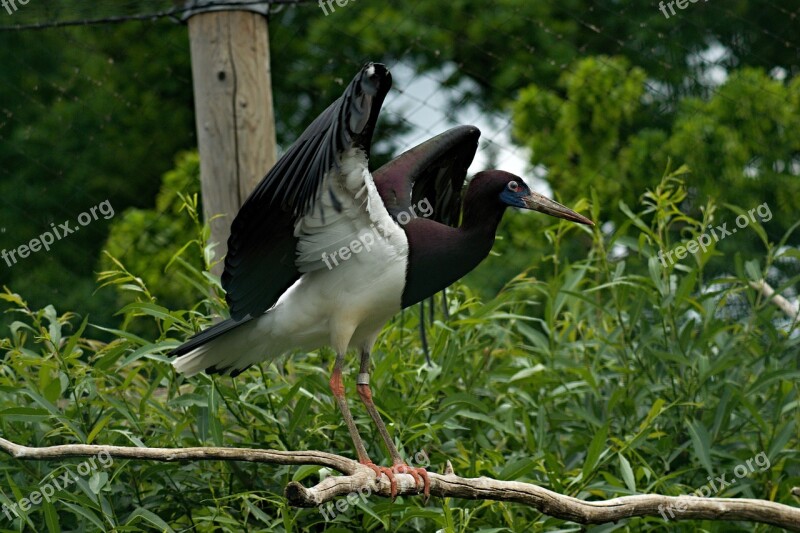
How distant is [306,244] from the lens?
3053 millimetres

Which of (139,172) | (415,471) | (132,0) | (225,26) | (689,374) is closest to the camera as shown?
(415,471)

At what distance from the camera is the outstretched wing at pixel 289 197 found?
2684 millimetres

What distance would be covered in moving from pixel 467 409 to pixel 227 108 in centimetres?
138

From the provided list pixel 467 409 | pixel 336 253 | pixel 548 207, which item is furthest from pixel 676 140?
pixel 336 253

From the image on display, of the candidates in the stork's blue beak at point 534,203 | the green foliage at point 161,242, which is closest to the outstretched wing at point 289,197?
the stork's blue beak at point 534,203

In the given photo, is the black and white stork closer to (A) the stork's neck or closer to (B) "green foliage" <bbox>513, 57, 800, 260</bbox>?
(A) the stork's neck

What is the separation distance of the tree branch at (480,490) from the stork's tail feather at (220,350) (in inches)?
20.0

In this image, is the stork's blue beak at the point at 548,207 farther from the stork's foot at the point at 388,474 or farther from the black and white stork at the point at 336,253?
the stork's foot at the point at 388,474

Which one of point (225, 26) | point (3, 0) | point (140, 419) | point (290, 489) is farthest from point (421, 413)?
point (3, 0)

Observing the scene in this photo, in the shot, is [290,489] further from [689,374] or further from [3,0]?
[3,0]

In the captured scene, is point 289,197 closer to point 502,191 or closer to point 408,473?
point 502,191

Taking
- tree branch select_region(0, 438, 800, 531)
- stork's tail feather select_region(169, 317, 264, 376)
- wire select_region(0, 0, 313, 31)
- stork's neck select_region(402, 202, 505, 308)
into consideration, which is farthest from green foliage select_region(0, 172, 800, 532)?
wire select_region(0, 0, 313, 31)

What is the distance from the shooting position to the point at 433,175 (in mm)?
3746

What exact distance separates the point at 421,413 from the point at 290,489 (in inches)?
50.7
